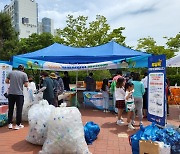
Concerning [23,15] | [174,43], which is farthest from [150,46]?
[23,15]

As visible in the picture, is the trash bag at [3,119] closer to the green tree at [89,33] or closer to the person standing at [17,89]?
the person standing at [17,89]

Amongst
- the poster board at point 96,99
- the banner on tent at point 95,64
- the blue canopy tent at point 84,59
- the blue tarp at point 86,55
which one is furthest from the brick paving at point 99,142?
the blue tarp at point 86,55

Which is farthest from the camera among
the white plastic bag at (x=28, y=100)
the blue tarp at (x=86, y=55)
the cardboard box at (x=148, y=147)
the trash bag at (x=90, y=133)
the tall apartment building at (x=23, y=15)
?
the tall apartment building at (x=23, y=15)

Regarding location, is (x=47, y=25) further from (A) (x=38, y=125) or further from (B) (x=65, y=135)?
(B) (x=65, y=135)

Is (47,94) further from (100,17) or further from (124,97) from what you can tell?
(100,17)

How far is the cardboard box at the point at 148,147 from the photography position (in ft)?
10.9

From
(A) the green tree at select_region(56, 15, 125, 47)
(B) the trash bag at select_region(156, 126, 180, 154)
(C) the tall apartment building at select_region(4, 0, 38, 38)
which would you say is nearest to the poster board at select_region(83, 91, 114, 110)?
(B) the trash bag at select_region(156, 126, 180, 154)

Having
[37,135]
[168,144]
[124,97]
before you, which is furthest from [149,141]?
[124,97]

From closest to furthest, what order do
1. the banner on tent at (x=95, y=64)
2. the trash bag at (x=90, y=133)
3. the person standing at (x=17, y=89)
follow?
the trash bag at (x=90, y=133) < the person standing at (x=17, y=89) < the banner on tent at (x=95, y=64)

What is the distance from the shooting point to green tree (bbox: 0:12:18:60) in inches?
1169

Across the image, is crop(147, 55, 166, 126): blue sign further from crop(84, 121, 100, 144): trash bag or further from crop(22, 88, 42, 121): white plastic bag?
crop(22, 88, 42, 121): white plastic bag

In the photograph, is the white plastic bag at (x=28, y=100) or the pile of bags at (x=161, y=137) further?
the white plastic bag at (x=28, y=100)

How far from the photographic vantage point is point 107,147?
4805 mm

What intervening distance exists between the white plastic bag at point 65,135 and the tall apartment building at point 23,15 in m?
82.1
